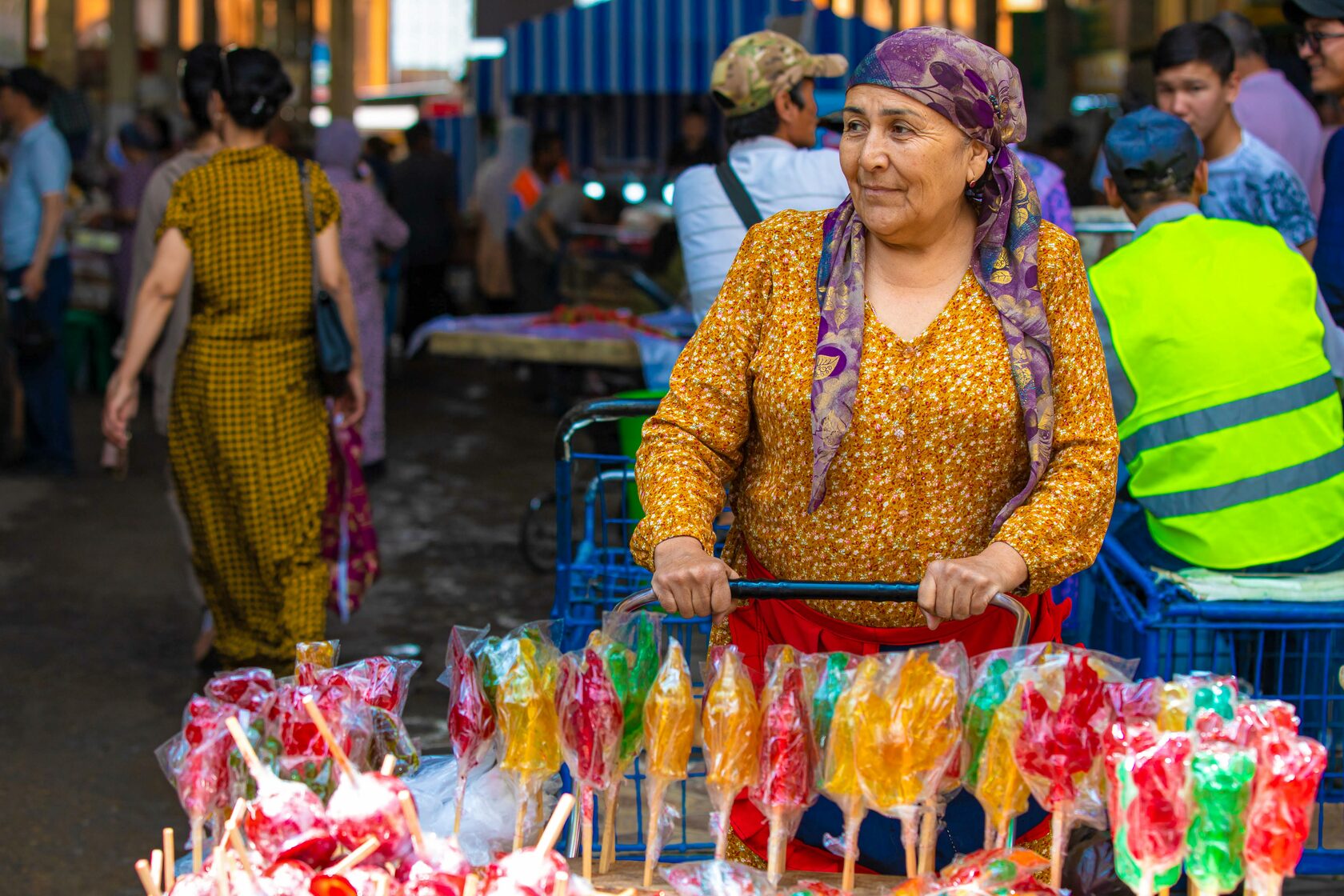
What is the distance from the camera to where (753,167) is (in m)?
3.94

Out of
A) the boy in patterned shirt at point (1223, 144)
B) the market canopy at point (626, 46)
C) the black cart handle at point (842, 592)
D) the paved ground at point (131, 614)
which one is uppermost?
the market canopy at point (626, 46)

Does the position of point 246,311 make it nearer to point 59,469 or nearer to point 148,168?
point 59,469

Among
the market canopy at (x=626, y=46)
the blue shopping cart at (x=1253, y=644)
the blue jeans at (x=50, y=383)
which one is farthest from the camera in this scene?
the market canopy at (x=626, y=46)

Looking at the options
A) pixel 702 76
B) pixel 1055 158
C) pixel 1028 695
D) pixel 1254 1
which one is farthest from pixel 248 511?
pixel 1254 1

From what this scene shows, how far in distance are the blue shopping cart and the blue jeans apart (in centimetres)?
651

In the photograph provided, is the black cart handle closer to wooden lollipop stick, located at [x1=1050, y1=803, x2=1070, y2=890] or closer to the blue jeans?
wooden lollipop stick, located at [x1=1050, y1=803, x2=1070, y2=890]

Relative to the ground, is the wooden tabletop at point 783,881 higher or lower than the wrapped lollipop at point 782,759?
lower

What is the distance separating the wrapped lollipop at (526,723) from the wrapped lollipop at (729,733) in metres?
0.23

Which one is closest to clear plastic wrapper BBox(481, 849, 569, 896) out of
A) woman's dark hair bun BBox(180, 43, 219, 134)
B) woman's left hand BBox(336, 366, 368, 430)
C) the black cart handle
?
the black cart handle

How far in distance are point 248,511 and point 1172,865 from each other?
3.50 meters

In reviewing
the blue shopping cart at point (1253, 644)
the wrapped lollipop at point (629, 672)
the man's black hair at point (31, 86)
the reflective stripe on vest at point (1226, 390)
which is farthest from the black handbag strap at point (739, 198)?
the man's black hair at point (31, 86)

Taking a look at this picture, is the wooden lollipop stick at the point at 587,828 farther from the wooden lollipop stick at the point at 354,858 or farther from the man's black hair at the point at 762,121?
the man's black hair at the point at 762,121

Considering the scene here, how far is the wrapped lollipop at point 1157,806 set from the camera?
1.87m

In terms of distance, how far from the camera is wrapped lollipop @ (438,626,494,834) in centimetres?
224
